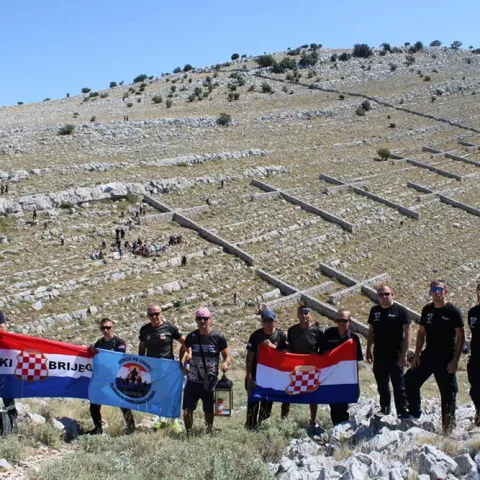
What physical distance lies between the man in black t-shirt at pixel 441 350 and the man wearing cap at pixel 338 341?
89 centimetres

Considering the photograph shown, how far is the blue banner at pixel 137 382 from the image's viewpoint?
820 cm

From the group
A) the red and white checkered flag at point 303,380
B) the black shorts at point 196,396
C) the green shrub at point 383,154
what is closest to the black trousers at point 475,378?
the red and white checkered flag at point 303,380

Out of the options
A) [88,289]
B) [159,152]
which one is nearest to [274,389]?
[88,289]

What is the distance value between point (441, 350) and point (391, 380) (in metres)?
0.81

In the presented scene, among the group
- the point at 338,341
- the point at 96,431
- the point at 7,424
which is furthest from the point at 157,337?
the point at 338,341

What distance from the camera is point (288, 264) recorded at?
25344 millimetres

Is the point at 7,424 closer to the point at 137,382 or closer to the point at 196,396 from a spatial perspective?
the point at 137,382

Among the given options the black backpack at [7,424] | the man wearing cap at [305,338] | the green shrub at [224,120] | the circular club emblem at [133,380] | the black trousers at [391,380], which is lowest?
the black backpack at [7,424]

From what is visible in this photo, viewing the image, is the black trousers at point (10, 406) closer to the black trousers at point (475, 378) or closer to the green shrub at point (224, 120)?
the black trousers at point (475, 378)

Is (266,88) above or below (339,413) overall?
above

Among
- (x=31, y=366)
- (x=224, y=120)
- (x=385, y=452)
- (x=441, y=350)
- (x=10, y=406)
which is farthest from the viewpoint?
(x=224, y=120)

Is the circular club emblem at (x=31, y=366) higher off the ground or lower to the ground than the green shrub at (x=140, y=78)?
lower

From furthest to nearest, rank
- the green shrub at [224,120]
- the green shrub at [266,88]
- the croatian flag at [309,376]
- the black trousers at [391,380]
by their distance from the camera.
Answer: the green shrub at [266,88] < the green shrub at [224,120] < the croatian flag at [309,376] < the black trousers at [391,380]

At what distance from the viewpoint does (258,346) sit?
8203 mm
